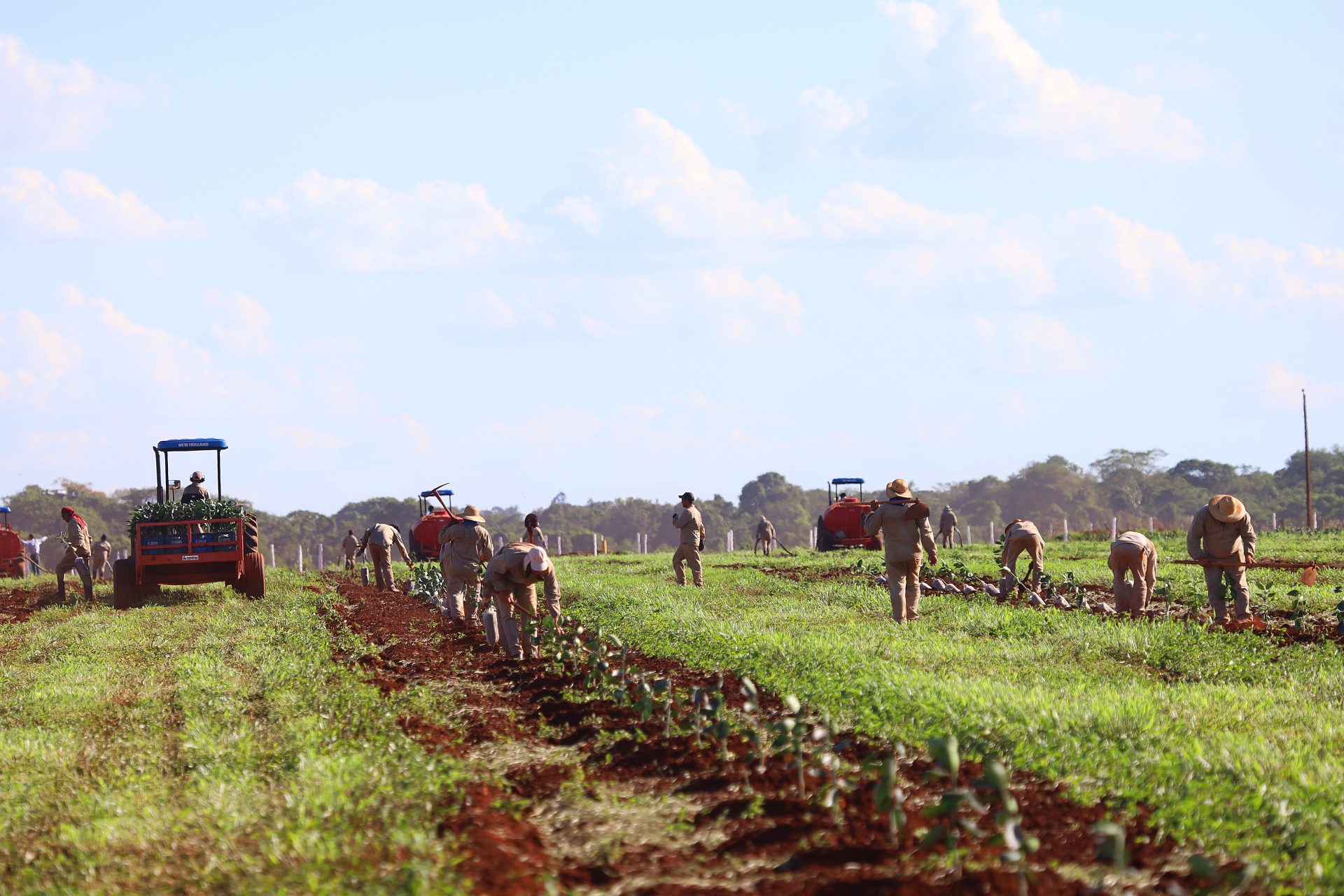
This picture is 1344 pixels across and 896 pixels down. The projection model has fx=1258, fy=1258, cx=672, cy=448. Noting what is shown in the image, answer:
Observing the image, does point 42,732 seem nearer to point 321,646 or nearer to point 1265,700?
point 321,646

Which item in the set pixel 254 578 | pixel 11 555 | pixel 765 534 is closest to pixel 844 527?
pixel 765 534

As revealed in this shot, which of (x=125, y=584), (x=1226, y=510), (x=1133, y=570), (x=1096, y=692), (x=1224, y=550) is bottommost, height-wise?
(x=1096, y=692)

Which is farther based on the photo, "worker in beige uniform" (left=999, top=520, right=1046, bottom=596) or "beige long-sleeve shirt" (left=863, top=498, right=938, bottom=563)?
"worker in beige uniform" (left=999, top=520, right=1046, bottom=596)

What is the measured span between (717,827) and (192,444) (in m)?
18.3

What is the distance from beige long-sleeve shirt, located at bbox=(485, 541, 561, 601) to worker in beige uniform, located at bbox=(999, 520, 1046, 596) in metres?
6.96

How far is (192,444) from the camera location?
22406 mm

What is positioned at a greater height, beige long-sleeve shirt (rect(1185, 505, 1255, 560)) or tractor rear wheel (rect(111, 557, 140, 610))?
beige long-sleeve shirt (rect(1185, 505, 1255, 560))

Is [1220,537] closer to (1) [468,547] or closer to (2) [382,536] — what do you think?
(1) [468,547]

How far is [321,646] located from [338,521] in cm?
7597

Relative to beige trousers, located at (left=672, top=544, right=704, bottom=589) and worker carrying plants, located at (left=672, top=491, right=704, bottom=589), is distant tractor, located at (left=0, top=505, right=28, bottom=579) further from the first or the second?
worker carrying plants, located at (left=672, top=491, right=704, bottom=589)

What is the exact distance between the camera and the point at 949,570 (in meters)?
21.5

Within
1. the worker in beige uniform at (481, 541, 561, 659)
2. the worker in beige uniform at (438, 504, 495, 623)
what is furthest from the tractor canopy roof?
the worker in beige uniform at (481, 541, 561, 659)

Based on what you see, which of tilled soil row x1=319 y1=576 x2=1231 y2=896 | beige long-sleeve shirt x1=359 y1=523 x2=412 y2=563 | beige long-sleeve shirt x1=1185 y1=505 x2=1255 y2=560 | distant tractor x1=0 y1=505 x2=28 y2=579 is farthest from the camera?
distant tractor x1=0 y1=505 x2=28 y2=579

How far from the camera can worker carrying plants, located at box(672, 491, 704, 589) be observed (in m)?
21.1
